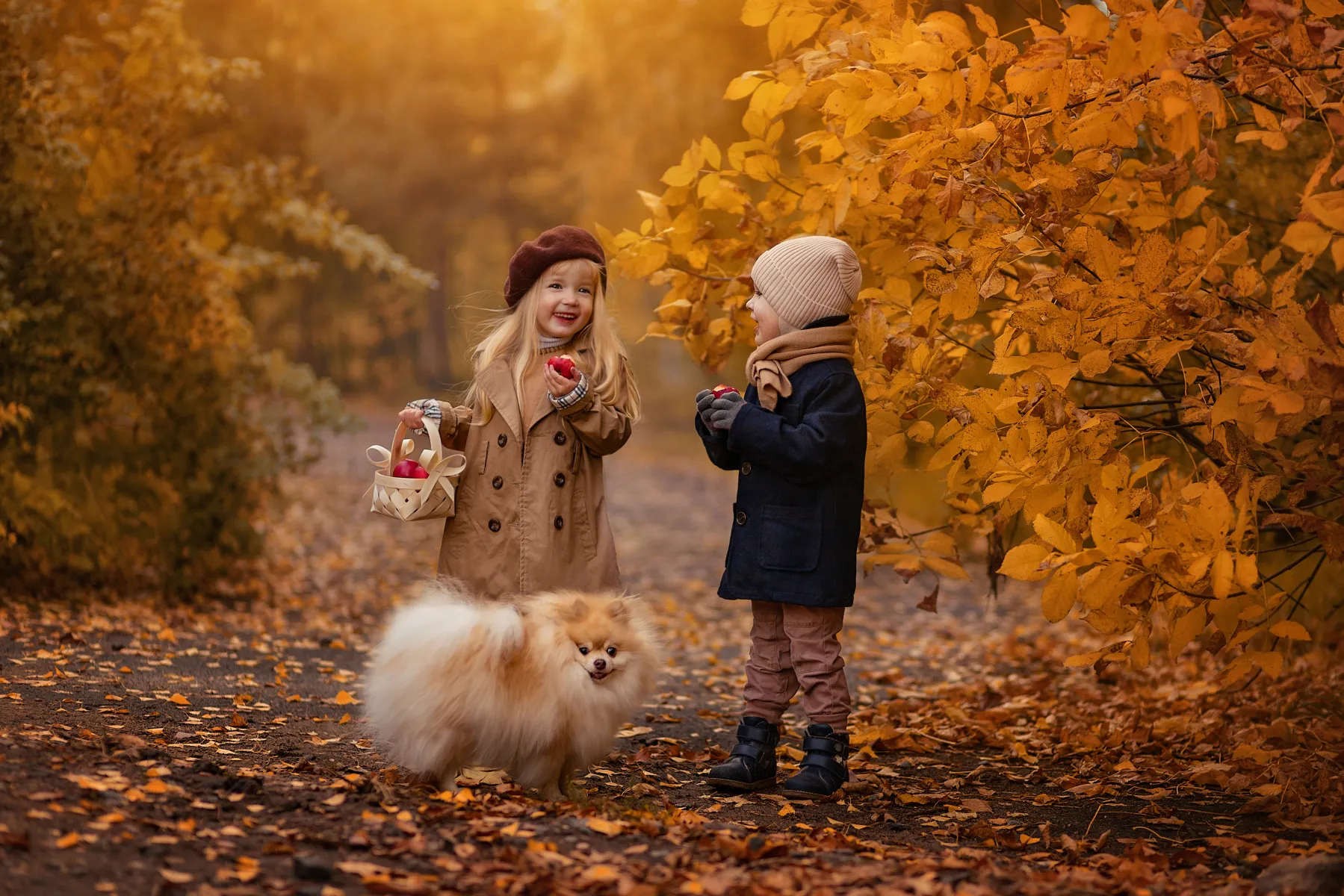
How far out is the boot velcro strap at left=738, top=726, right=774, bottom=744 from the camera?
448 centimetres

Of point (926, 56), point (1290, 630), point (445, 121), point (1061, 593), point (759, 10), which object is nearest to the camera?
point (1290, 630)

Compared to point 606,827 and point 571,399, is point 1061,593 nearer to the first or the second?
point 606,827

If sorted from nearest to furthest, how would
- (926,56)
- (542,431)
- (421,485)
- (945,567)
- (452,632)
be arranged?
(926,56) < (452,632) < (421,485) < (542,431) < (945,567)

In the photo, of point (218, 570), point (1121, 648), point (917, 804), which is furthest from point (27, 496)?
point (1121, 648)

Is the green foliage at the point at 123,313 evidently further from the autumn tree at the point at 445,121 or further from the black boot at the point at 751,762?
the black boot at the point at 751,762

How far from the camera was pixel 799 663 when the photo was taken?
4.41m

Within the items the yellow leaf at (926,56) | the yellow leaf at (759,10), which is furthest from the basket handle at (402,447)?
the yellow leaf at (926,56)

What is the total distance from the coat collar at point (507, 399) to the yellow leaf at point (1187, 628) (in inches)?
80.2

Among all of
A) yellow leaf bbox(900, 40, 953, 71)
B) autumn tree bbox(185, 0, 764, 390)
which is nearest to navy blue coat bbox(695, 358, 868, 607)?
yellow leaf bbox(900, 40, 953, 71)

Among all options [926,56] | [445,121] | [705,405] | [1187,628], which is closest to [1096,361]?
[1187,628]

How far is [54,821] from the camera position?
3.22 meters

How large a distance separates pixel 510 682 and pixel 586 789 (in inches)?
28.8

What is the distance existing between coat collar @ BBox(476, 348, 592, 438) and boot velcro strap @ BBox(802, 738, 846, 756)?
1511mm

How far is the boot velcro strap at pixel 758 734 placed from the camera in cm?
448
